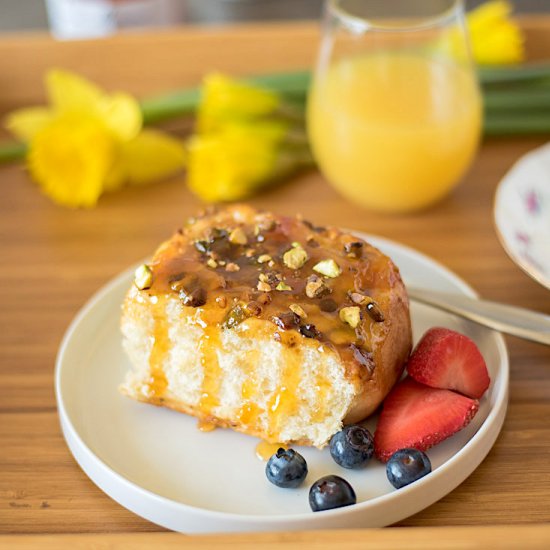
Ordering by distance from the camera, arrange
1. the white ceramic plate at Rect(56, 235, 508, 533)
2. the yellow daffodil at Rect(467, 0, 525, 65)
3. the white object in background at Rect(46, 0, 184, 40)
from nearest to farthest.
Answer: the white ceramic plate at Rect(56, 235, 508, 533) < the yellow daffodil at Rect(467, 0, 525, 65) < the white object in background at Rect(46, 0, 184, 40)

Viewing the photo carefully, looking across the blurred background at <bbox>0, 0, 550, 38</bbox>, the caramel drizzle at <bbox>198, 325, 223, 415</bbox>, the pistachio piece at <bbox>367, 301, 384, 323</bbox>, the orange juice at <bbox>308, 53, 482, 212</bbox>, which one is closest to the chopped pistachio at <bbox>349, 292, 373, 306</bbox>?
the pistachio piece at <bbox>367, 301, 384, 323</bbox>

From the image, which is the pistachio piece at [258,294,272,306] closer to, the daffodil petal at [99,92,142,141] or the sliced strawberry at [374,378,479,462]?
the sliced strawberry at [374,378,479,462]

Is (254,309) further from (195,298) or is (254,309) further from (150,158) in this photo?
(150,158)

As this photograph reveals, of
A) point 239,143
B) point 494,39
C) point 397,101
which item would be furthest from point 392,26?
point 494,39

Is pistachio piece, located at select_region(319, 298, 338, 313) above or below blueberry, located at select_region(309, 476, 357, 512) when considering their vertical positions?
above

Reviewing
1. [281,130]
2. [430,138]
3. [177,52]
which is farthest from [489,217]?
[177,52]
